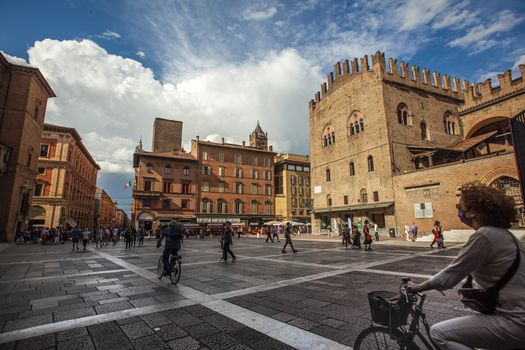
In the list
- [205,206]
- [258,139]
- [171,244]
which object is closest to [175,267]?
[171,244]

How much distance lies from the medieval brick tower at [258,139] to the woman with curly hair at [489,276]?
6959 centimetres

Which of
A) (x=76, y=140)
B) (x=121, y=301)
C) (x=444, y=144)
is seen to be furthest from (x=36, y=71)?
(x=444, y=144)

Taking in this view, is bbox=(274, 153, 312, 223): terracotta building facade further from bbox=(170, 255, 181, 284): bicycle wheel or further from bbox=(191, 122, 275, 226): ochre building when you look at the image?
bbox=(170, 255, 181, 284): bicycle wheel

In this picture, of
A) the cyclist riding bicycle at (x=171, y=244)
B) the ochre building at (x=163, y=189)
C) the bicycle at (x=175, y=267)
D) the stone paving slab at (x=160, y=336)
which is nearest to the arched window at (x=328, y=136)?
the ochre building at (x=163, y=189)

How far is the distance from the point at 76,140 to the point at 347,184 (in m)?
38.8

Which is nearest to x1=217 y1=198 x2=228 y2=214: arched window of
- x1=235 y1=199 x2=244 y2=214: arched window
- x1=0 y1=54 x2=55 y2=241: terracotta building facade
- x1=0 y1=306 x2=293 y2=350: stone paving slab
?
x1=235 y1=199 x2=244 y2=214: arched window

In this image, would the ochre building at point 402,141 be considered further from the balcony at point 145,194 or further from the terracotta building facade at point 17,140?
the terracotta building facade at point 17,140

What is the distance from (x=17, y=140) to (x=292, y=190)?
4031 centimetres

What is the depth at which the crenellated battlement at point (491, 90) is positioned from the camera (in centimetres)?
2453

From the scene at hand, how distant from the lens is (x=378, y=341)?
7.64 ft

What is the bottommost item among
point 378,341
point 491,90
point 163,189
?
point 378,341

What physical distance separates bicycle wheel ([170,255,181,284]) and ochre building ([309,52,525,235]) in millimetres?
21762

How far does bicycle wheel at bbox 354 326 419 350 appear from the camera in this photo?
2266mm

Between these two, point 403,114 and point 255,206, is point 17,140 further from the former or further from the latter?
point 403,114
